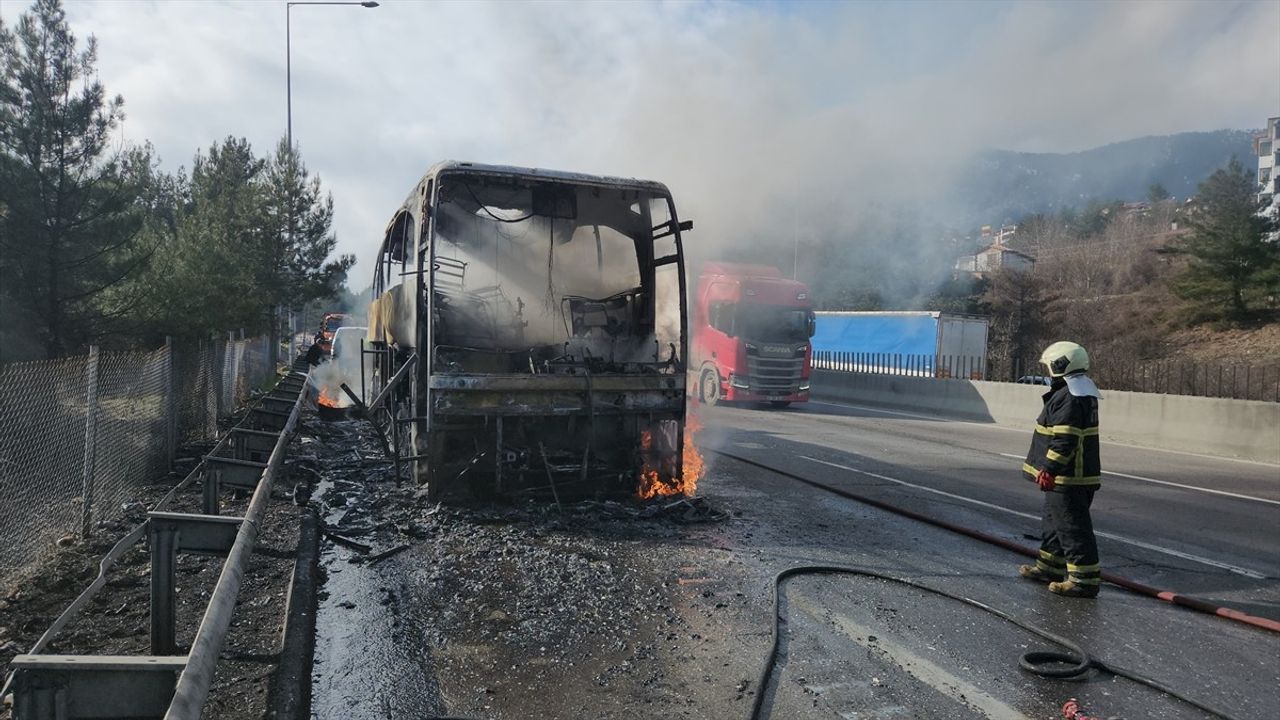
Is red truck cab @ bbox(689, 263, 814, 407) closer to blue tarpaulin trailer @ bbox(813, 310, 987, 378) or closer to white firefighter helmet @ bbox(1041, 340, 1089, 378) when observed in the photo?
blue tarpaulin trailer @ bbox(813, 310, 987, 378)

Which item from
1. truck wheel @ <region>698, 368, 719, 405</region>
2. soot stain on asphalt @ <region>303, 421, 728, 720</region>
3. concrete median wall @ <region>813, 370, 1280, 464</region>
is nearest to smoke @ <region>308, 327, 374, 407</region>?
truck wheel @ <region>698, 368, 719, 405</region>

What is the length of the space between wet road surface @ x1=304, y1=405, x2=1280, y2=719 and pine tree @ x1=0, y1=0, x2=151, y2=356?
9.07m

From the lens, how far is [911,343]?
2456cm

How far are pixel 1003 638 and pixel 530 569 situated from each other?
2.82 meters

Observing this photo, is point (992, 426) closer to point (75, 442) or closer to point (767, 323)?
point (767, 323)

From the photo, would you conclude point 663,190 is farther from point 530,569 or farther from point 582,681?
point 582,681

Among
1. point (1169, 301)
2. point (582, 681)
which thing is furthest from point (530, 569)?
point (1169, 301)

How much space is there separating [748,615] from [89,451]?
475cm

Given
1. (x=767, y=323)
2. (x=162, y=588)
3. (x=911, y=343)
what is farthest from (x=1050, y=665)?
(x=911, y=343)

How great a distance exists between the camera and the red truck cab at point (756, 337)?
17391mm

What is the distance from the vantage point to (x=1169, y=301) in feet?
98.5

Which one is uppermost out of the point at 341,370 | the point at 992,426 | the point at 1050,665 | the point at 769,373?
the point at 769,373

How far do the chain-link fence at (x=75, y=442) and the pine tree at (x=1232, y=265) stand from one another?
30.6 m

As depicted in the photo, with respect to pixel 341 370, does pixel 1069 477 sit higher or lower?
lower
